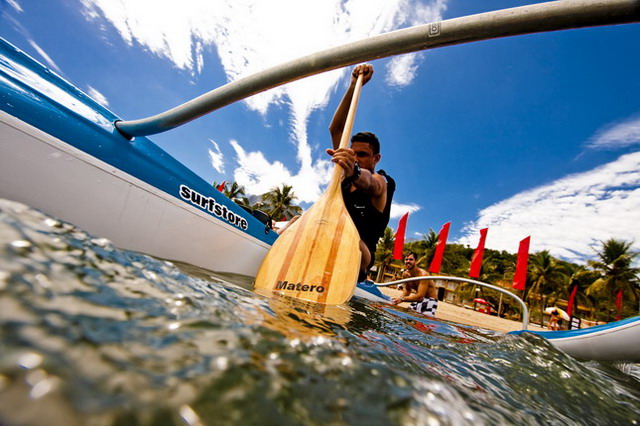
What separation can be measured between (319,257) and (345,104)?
2.66 metres

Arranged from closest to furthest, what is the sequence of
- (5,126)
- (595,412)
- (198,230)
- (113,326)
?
(113,326)
(595,412)
(5,126)
(198,230)

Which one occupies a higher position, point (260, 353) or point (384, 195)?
point (384, 195)

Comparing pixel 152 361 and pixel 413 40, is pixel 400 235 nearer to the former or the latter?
pixel 413 40

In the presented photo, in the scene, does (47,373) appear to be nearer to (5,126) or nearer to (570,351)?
(5,126)

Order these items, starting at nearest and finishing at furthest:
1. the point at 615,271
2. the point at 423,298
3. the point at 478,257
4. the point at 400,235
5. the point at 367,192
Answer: the point at 367,192, the point at 423,298, the point at 478,257, the point at 400,235, the point at 615,271

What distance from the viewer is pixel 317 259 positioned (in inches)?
74.5

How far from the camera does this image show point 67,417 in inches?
7.6

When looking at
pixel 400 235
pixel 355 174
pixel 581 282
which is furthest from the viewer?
pixel 581 282

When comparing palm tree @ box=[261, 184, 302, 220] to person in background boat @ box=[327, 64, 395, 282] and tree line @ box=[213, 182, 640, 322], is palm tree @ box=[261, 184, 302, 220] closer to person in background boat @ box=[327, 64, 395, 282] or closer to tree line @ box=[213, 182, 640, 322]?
tree line @ box=[213, 182, 640, 322]

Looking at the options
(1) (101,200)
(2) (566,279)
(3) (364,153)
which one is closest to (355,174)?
(3) (364,153)

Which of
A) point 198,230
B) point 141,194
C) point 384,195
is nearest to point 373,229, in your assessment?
point 384,195

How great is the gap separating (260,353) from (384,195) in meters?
2.63

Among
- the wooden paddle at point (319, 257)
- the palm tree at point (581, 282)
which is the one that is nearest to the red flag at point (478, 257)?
the palm tree at point (581, 282)

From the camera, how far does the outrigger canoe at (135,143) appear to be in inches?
49.6
